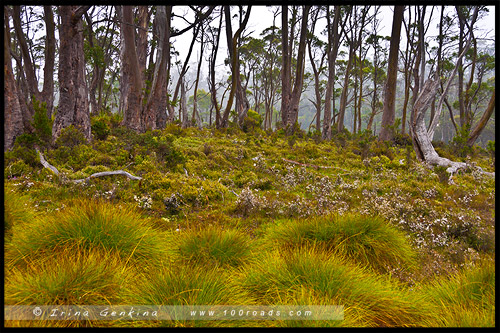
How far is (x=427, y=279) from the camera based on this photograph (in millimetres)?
2766

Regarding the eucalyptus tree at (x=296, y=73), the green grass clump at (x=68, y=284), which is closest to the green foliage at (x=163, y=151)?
the green grass clump at (x=68, y=284)

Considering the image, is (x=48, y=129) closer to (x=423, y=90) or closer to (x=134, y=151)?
(x=134, y=151)

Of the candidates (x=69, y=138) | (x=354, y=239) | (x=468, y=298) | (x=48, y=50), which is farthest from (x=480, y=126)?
(x=48, y=50)

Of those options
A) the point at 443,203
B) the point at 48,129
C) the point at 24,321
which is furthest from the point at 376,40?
the point at 24,321

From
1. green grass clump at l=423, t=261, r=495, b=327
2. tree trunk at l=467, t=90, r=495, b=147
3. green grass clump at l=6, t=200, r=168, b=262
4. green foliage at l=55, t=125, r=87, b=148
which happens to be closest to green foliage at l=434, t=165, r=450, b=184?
tree trunk at l=467, t=90, r=495, b=147

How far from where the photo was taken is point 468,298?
85.0 inches

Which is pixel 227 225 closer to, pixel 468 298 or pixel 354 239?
pixel 354 239

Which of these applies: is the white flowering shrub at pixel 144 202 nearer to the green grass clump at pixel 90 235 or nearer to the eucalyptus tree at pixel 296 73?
the green grass clump at pixel 90 235

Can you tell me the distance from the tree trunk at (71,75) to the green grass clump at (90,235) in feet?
17.0

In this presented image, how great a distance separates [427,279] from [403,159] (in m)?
6.97

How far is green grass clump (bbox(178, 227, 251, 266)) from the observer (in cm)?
270

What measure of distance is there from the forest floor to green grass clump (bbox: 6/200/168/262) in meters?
0.01

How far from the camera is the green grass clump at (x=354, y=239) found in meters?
3.02

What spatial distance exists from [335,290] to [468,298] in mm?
1047
